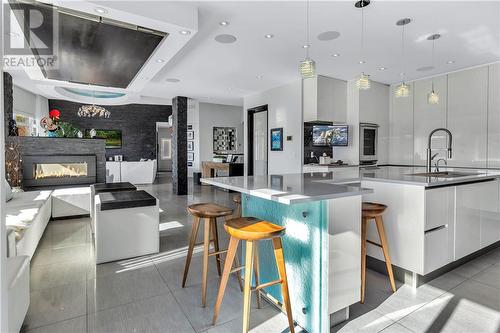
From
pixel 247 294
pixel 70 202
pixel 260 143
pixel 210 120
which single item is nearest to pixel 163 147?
pixel 210 120

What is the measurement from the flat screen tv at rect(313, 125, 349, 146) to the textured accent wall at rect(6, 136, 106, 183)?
4708 mm

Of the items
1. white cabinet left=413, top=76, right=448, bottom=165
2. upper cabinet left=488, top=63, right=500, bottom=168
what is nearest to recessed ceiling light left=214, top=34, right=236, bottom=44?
white cabinet left=413, top=76, right=448, bottom=165

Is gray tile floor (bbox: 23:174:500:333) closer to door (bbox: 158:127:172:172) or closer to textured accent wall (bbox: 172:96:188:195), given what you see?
textured accent wall (bbox: 172:96:188:195)

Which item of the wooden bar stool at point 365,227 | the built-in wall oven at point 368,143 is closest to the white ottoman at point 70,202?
the wooden bar stool at point 365,227

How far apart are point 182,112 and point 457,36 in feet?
20.7

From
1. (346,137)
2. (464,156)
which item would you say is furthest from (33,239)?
(464,156)

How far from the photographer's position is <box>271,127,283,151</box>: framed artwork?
6.77m

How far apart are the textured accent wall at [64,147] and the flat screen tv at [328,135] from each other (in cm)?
471

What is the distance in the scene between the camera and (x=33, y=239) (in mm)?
3092

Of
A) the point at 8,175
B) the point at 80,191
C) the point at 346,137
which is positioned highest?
the point at 346,137

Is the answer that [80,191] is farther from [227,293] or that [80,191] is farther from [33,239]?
[227,293]

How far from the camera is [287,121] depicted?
6547 mm

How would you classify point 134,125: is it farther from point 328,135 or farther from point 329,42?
point 329,42

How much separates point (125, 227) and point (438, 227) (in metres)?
3.20
